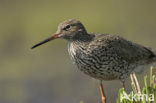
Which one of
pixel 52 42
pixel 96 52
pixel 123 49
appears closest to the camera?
pixel 96 52

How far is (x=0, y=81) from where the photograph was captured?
11.6 m

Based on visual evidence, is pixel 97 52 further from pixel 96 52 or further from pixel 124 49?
pixel 124 49

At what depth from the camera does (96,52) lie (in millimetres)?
7223

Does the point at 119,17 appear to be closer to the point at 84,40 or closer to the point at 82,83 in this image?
the point at 82,83

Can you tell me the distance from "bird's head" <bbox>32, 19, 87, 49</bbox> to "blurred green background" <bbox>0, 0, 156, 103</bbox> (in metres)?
3.47

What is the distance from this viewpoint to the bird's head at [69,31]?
7273 millimetres

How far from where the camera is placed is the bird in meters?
7.16

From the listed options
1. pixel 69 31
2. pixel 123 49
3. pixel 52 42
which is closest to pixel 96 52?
pixel 69 31

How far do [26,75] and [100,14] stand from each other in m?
3.62

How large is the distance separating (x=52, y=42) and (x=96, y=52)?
609cm

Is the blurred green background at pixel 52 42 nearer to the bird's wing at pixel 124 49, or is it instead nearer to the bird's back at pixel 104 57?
the bird's wing at pixel 124 49

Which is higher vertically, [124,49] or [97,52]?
[97,52]

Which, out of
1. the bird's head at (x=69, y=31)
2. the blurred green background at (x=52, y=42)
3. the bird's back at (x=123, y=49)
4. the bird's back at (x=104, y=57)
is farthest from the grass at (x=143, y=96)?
the blurred green background at (x=52, y=42)

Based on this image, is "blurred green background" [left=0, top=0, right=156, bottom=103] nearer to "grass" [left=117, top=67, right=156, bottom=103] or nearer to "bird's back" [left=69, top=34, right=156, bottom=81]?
"bird's back" [left=69, top=34, right=156, bottom=81]
